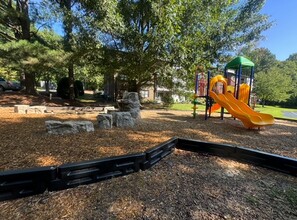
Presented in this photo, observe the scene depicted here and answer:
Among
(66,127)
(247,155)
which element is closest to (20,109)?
(66,127)

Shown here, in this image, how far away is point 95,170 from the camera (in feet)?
8.58

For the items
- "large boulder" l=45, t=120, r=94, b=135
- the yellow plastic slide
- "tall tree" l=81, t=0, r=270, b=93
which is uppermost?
"tall tree" l=81, t=0, r=270, b=93

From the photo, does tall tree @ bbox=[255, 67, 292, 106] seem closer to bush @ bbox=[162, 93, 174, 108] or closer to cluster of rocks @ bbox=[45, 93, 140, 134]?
bush @ bbox=[162, 93, 174, 108]

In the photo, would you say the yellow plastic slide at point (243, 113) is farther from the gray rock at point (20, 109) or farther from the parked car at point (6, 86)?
the parked car at point (6, 86)

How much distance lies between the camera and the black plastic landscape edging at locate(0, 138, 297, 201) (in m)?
2.20

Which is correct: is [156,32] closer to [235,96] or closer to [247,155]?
[235,96]

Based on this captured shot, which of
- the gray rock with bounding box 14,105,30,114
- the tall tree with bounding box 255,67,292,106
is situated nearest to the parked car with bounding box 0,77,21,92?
the gray rock with bounding box 14,105,30,114

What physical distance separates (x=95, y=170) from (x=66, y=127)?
2.70m

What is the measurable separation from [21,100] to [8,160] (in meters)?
10.9

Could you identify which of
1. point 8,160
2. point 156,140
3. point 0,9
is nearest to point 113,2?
point 0,9

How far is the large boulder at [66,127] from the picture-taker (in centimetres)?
478

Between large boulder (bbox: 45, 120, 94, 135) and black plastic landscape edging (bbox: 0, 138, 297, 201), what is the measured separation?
8.08ft

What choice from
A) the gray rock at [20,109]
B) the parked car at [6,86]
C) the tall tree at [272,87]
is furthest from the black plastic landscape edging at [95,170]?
the tall tree at [272,87]

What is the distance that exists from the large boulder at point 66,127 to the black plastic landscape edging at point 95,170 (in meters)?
2.46
